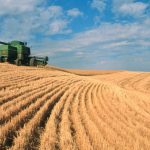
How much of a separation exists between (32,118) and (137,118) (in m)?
4.23

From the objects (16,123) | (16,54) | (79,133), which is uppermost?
(16,54)

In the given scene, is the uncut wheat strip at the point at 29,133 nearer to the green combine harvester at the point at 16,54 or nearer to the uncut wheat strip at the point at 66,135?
the uncut wheat strip at the point at 66,135

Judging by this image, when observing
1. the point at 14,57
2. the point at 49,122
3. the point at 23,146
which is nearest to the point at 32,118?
the point at 49,122

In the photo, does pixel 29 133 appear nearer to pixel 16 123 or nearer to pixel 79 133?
pixel 16 123

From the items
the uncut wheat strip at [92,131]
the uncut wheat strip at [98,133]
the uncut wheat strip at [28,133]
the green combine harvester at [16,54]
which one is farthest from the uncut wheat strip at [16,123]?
the green combine harvester at [16,54]

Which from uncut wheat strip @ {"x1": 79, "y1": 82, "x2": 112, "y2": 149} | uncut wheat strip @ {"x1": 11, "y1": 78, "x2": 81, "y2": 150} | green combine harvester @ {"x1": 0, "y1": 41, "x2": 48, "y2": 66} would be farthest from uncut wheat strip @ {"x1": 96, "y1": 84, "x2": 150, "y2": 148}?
green combine harvester @ {"x1": 0, "y1": 41, "x2": 48, "y2": 66}

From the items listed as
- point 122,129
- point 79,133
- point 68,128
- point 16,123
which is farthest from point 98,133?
point 16,123

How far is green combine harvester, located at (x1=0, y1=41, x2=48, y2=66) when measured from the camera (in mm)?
44562

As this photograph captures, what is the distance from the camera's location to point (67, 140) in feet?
26.8

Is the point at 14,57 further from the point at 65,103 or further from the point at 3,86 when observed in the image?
the point at 65,103

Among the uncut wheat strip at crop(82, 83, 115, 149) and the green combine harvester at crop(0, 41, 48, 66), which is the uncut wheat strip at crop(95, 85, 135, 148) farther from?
the green combine harvester at crop(0, 41, 48, 66)

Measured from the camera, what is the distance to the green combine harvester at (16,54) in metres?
44.6

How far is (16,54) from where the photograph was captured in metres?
45.6

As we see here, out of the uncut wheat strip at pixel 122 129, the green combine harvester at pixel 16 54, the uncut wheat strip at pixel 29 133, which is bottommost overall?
the uncut wheat strip at pixel 122 129
